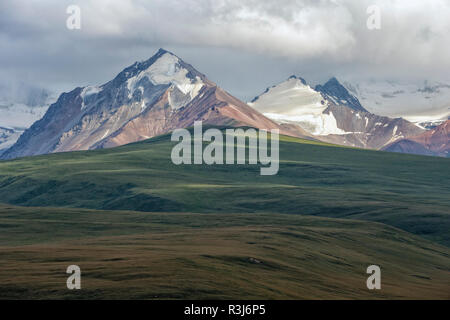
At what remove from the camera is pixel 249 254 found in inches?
4483

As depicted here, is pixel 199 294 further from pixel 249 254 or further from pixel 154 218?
pixel 154 218
